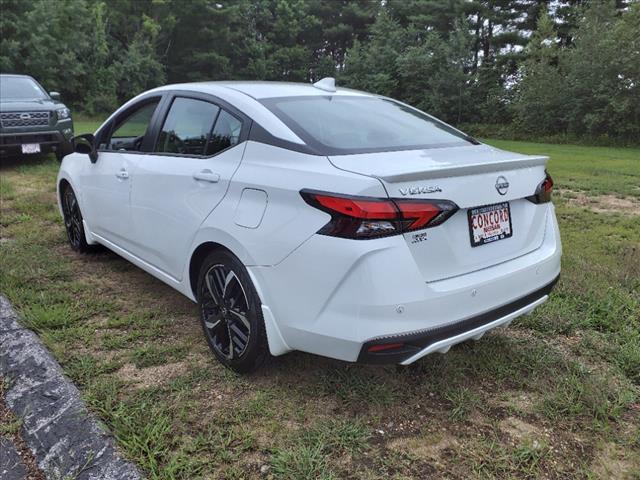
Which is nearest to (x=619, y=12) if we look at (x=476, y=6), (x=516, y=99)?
(x=516, y=99)

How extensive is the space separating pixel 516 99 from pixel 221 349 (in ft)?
81.3

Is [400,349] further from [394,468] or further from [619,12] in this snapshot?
[619,12]

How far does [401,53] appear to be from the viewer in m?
30.0

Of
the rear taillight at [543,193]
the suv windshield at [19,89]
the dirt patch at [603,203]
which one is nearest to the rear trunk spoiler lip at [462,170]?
the rear taillight at [543,193]

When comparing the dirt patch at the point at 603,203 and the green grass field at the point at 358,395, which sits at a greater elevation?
the dirt patch at the point at 603,203

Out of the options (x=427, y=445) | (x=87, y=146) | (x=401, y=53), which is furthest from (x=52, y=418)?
(x=401, y=53)

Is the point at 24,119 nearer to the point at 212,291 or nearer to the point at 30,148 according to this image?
the point at 30,148

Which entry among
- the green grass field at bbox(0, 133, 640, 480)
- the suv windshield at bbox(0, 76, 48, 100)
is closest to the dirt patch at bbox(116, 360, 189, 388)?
the green grass field at bbox(0, 133, 640, 480)

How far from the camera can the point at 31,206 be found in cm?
645

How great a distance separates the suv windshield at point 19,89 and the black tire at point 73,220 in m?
5.93

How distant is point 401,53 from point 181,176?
2924 centimetres

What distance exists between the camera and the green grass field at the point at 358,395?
2.21 meters

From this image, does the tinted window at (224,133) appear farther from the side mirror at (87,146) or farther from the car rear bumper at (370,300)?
the side mirror at (87,146)

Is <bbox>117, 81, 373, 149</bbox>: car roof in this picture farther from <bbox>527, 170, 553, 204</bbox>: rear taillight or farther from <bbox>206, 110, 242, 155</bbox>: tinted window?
<bbox>527, 170, 553, 204</bbox>: rear taillight
